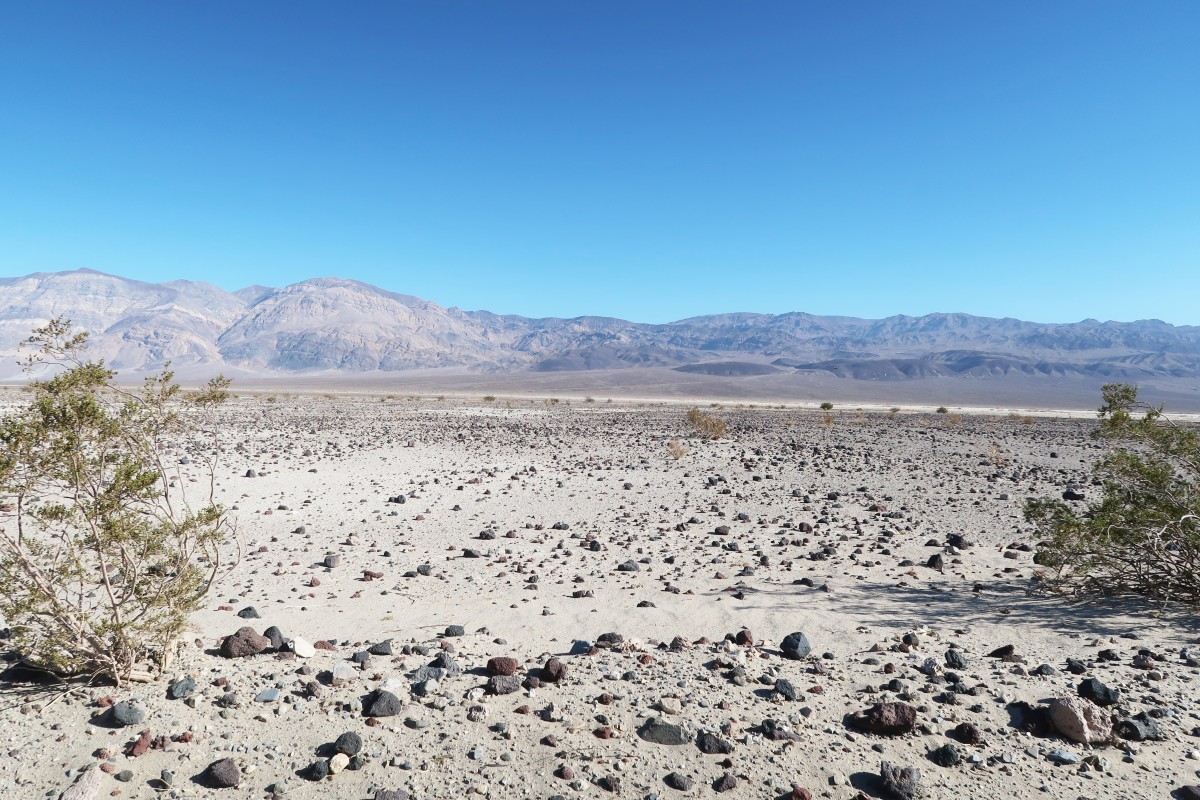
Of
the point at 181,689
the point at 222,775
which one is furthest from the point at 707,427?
the point at 222,775

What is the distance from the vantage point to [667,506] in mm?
11930

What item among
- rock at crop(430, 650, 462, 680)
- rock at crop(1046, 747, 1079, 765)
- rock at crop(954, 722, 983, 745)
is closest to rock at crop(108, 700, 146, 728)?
rock at crop(430, 650, 462, 680)

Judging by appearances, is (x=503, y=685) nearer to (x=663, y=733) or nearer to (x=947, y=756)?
(x=663, y=733)

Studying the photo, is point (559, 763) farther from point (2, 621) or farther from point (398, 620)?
point (2, 621)

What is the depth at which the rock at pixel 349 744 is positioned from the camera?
370cm

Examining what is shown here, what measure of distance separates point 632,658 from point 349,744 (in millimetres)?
2080

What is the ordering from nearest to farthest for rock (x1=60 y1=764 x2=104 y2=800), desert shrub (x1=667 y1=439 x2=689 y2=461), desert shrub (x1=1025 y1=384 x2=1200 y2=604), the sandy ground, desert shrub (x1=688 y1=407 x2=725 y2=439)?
rock (x1=60 y1=764 x2=104 y2=800) < the sandy ground < desert shrub (x1=1025 y1=384 x2=1200 y2=604) < desert shrub (x1=667 y1=439 x2=689 y2=461) < desert shrub (x1=688 y1=407 x2=725 y2=439)

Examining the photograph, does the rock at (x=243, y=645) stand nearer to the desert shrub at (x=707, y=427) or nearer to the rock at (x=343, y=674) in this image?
the rock at (x=343, y=674)

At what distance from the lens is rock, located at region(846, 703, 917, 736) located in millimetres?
3926

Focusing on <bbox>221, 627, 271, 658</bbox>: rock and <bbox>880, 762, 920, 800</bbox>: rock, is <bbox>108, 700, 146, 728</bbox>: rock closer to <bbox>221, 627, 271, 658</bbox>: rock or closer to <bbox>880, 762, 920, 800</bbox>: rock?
<bbox>221, 627, 271, 658</bbox>: rock

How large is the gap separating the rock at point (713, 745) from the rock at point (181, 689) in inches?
126

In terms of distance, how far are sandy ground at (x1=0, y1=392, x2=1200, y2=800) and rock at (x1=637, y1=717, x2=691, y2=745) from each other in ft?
0.09

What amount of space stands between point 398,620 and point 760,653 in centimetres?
328

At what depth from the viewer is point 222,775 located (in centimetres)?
345
